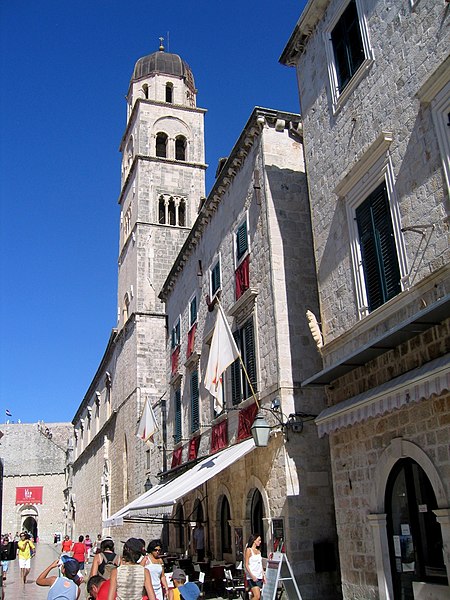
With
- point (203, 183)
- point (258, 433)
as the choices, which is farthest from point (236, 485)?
point (203, 183)

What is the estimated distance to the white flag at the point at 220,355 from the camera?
1213 centimetres

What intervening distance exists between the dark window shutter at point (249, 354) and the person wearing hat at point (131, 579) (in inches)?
302

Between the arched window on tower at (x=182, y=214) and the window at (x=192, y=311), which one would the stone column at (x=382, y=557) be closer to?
the window at (x=192, y=311)

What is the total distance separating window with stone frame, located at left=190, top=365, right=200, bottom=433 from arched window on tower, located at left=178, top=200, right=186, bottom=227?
1443cm

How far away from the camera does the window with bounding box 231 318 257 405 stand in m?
13.3

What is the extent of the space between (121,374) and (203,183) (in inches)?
434

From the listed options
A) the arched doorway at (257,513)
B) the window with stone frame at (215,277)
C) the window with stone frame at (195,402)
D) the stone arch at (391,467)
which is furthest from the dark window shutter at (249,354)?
the stone arch at (391,467)

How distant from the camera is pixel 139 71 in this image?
35781 millimetres

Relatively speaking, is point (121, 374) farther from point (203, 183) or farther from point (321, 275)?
point (321, 275)

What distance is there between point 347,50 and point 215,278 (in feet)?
25.8

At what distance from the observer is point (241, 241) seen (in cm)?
1457

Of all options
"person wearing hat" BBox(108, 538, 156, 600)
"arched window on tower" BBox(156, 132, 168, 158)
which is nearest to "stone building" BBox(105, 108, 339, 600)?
"person wearing hat" BBox(108, 538, 156, 600)

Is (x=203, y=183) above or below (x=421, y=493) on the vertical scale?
above

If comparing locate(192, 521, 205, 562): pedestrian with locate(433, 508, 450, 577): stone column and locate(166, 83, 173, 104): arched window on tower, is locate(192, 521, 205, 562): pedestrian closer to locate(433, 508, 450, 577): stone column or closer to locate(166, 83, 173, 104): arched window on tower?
locate(433, 508, 450, 577): stone column
